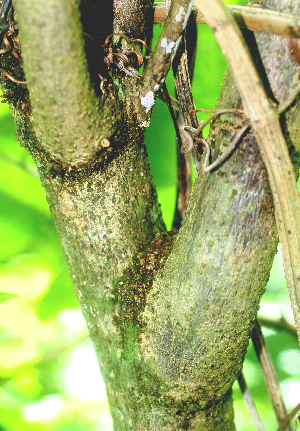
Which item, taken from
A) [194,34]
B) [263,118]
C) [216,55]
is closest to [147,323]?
[263,118]

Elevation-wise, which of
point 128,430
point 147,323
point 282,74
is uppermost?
point 282,74

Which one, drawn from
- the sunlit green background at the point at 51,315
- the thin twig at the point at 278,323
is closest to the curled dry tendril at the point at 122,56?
the sunlit green background at the point at 51,315

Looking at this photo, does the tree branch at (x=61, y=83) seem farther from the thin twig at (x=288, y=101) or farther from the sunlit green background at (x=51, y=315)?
the sunlit green background at (x=51, y=315)

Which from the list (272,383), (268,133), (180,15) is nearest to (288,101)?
(268,133)

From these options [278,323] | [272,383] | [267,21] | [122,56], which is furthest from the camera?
[278,323]

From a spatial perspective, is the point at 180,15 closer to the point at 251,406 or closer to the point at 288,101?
the point at 288,101

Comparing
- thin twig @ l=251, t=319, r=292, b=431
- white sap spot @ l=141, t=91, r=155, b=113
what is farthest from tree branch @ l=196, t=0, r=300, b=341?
thin twig @ l=251, t=319, r=292, b=431

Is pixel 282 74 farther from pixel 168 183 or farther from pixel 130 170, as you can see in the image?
pixel 168 183
